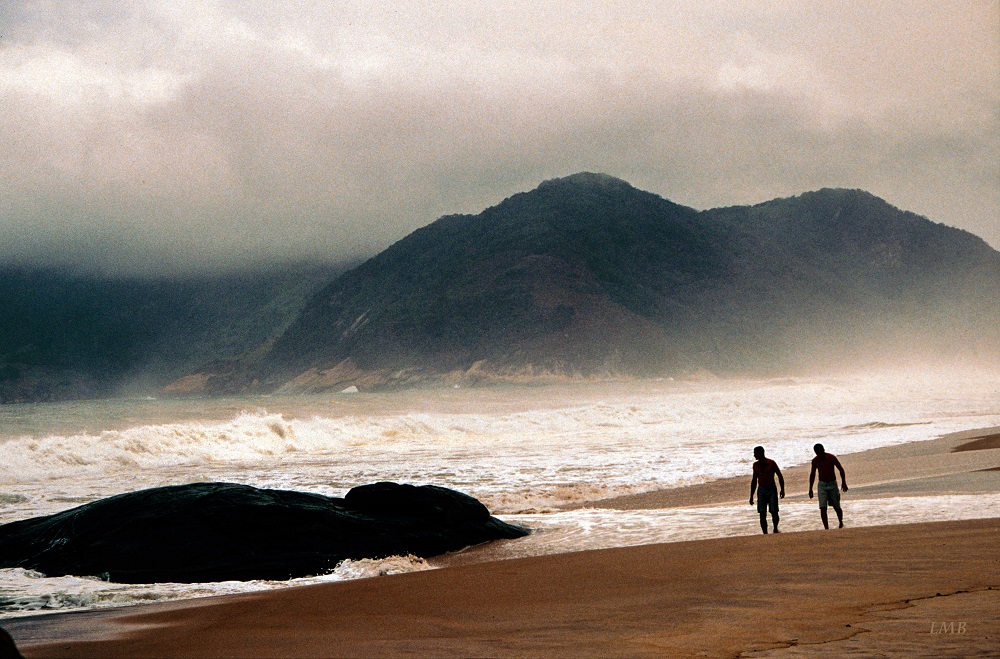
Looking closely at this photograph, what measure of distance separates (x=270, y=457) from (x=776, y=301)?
17537cm

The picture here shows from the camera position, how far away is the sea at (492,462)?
11.5 metres

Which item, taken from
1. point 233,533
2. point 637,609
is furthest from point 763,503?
point 233,533

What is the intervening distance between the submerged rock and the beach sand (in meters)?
1.52

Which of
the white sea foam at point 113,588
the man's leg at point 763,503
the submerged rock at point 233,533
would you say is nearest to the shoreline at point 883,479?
the man's leg at point 763,503

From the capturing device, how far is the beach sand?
5.84 m

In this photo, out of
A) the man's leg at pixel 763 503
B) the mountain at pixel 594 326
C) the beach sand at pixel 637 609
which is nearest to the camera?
the beach sand at pixel 637 609

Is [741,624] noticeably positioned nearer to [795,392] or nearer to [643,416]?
[643,416]

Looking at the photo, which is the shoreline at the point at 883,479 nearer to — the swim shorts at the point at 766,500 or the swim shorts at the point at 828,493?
the swim shorts at the point at 828,493

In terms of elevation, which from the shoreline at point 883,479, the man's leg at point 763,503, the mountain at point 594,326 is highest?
the mountain at point 594,326

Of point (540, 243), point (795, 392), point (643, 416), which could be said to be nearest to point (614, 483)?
point (643, 416)

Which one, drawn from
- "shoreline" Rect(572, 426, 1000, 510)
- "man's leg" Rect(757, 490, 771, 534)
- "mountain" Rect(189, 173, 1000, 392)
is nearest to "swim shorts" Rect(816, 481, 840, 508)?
"man's leg" Rect(757, 490, 771, 534)

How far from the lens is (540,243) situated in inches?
7657

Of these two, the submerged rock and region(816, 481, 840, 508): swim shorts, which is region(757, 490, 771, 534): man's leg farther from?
the submerged rock

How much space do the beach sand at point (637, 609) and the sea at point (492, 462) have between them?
1.25 metres
